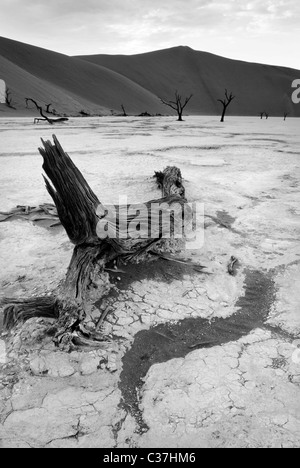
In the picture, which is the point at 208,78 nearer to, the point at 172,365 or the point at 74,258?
the point at 74,258

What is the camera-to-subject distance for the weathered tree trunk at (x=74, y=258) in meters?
2.90

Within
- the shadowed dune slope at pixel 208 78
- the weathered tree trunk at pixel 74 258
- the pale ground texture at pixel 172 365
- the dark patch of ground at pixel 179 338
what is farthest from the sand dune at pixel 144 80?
the dark patch of ground at pixel 179 338

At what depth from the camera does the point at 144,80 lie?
346 ft

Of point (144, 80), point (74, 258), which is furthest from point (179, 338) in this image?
point (144, 80)

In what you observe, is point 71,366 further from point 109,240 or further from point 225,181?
point 225,181

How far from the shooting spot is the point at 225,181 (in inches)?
308

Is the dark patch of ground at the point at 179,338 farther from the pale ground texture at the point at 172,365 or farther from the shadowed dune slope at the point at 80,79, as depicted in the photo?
the shadowed dune slope at the point at 80,79

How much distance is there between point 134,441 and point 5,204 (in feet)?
16.4

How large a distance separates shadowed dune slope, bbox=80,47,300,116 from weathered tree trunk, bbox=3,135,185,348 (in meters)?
97.6

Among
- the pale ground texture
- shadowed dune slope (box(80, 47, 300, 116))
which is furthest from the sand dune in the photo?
the pale ground texture

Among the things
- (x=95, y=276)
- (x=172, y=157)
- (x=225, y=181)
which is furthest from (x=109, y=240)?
(x=172, y=157)

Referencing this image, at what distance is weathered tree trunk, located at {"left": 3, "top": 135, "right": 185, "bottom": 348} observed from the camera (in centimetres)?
290

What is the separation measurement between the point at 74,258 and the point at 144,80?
4440 inches

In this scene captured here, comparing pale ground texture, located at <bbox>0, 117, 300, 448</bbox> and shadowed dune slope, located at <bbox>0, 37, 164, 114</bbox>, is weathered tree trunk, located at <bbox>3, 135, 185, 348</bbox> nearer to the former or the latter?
pale ground texture, located at <bbox>0, 117, 300, 448</bbox>
